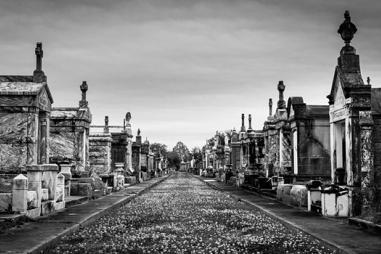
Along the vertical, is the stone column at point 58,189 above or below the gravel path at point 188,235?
above

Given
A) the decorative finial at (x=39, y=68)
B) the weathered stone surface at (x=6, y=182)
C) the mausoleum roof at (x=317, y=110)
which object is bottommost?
the weathered stone surface at (x=6, y=182)

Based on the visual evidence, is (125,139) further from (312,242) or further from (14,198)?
(312,242)

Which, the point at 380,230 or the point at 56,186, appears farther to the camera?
the point at 56,186

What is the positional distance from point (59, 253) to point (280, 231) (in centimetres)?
562

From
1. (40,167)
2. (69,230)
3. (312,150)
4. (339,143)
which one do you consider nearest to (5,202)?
(40,167)

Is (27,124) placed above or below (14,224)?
above

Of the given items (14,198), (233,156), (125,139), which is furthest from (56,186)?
(233,156)

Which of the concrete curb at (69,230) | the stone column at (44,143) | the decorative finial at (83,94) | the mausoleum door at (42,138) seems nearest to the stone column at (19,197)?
the concrete curb at (69,230)

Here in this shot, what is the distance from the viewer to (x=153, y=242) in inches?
404

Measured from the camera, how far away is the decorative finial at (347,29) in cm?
1555

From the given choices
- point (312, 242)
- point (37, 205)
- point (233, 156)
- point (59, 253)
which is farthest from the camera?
point (233, 156)

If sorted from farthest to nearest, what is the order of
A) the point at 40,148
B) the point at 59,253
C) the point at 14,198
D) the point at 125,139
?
the point at 125,139 → the point at 40,148 → the point at 14,198 → the point at 59,253

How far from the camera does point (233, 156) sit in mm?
50719

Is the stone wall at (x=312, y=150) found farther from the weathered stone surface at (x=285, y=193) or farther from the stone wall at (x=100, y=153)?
the stone wall at (x=100, y=153)
